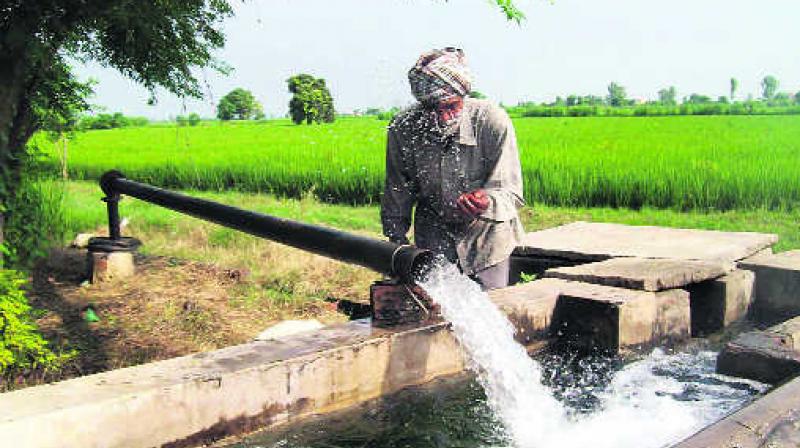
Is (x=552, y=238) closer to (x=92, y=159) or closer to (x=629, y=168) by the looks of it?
(x=629, y=168)

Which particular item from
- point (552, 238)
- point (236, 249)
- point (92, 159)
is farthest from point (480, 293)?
point (92, 159)

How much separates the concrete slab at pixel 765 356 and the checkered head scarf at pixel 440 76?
161 cm

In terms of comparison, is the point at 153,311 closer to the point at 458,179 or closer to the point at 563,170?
the point at 458,179

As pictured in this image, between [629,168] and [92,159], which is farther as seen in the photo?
[92,159]

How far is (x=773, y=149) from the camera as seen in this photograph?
12969mm

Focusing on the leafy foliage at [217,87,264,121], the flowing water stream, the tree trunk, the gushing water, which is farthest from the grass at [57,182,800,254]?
the leafy foliage at [217,87,264,121]

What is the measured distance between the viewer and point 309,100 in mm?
27047

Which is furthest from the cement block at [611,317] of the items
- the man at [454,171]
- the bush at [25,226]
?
the bush at [25,226]

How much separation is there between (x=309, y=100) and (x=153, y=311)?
22.3m

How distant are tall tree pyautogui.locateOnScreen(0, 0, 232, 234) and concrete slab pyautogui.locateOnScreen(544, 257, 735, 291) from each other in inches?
101

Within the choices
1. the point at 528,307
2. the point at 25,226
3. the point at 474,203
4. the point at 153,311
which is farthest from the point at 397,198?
the point at 25,226

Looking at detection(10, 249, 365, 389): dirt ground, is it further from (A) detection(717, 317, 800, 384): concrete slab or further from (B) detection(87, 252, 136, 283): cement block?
(A) detection(717, 317, 800, 384): concrete slab

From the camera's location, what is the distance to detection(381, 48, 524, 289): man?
303 cm

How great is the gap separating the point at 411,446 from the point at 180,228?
669 cm
